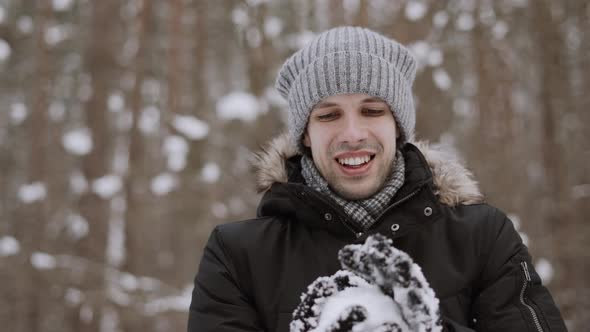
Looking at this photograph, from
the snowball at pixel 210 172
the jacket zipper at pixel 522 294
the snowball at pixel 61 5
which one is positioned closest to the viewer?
the jacket zipper at pixel 522 294

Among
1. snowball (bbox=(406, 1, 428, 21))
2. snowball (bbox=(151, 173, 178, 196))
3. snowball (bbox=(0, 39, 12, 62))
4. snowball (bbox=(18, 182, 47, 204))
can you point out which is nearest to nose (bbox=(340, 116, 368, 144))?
snowball (bbox=(406, 1, 428, 21))

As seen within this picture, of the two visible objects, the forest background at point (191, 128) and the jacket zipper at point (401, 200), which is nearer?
the jacket zipper at point (401, 200)

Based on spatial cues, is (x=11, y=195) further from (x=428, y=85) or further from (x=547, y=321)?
(x=547, y=321)

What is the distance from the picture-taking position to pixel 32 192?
720 cm

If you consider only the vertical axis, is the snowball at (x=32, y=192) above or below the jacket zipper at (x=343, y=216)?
above

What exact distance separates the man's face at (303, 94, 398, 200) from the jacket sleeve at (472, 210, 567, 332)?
41 cm

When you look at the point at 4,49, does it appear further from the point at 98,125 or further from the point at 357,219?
the point at 357,219

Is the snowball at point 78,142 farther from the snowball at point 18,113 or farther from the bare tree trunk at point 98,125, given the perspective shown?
the snowball at point 18,113

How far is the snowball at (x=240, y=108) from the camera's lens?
23.2 ft

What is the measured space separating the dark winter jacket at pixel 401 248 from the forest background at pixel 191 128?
4.42 metres

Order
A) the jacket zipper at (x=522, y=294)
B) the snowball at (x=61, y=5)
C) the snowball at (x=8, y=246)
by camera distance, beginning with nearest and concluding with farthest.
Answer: the jacket zipper at (x=522, y=294)
the snowball at (x=8, y=246)
the snowball at (x=61, y=5)

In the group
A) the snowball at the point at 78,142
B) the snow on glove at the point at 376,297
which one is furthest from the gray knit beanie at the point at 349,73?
the snowball at the point at 78,142

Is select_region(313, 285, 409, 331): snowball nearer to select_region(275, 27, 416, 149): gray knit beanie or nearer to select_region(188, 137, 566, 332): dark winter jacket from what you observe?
select_region(188, 137, 566, 332): dark winter jacket

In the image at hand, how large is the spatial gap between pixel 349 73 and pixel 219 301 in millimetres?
836
